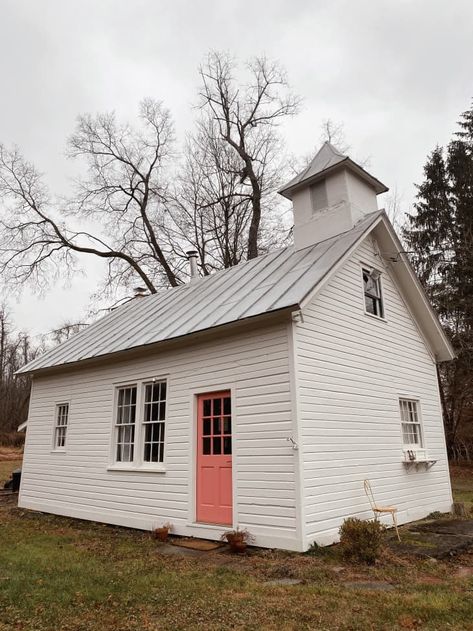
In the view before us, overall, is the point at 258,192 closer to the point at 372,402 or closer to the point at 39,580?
the point at 372,402

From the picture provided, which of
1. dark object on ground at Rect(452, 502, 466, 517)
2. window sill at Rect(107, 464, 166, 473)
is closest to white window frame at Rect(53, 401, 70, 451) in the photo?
window sill at Rect(107, 464, 166, 473)

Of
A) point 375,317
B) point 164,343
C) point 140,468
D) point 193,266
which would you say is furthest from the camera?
point 193,266

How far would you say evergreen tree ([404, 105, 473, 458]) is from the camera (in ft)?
68.6

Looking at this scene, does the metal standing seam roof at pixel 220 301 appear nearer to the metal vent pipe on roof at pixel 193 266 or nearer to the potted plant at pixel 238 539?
the metal vent pipe on roof at pixel 193 266

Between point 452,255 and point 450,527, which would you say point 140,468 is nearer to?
point 450,527

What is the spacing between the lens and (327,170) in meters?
10.5

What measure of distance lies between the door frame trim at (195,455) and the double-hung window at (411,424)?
4.16m

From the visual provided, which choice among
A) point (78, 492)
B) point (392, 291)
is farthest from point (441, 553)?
point (78, 492)

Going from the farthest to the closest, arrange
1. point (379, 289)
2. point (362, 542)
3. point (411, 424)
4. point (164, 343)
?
point (411, 424) → point (379, 289) → point (164, 343) → point (362, 542)

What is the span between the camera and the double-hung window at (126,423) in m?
9.97

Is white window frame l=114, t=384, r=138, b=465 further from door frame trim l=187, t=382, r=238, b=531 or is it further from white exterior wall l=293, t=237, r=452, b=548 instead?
white exterior wall l=293, t=237, r=452, b=548

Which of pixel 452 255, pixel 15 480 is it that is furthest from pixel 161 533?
pixel 452 255

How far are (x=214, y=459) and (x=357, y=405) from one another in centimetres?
275

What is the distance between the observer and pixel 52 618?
169 inches
